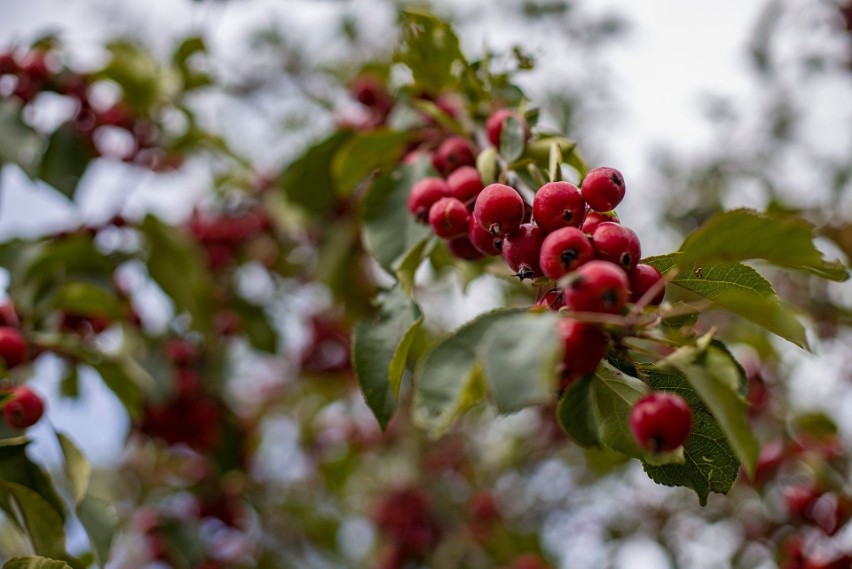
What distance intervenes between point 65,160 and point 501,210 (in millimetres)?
1899

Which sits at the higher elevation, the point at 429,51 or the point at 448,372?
the point at 429,51

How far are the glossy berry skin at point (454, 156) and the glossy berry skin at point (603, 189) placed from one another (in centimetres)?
57

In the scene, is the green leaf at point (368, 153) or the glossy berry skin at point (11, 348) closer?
the glossy berry skin at point (11, 348)

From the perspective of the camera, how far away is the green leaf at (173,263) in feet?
9.02

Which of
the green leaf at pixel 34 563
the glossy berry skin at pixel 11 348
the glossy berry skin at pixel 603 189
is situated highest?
Answer: the glossy berry skin at pixel 603 189

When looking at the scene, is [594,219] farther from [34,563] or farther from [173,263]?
[173,263]

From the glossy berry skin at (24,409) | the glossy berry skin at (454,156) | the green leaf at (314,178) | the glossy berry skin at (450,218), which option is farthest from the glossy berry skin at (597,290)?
the green leaf at (314,178)

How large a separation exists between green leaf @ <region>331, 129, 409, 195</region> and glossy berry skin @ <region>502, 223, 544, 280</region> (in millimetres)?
849

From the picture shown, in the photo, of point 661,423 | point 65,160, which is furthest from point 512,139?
point 65,160

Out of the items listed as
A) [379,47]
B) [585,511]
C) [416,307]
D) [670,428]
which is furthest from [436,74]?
[585,511]

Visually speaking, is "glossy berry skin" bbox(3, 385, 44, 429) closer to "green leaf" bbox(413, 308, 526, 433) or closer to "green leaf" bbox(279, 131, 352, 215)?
"green leaf" bbox(413, 308, 526, 433)

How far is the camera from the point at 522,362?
814 mm

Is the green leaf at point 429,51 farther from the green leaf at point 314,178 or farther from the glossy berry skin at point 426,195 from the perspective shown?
the green leaf at point 314,178

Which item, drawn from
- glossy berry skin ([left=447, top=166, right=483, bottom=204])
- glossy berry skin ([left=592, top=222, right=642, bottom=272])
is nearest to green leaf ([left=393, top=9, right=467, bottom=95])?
glossy berry skin ([left=447, top=166, right=483, bottom=204])
